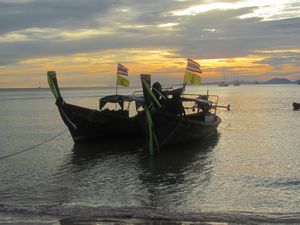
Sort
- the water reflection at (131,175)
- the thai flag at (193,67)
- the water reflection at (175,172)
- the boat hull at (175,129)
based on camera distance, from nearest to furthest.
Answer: the water reflection at (131,175) → the water reflection at (175,172) → the boat hull at (175,129) → the thai flag at (193,67)

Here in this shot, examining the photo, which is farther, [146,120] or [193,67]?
[193,67]

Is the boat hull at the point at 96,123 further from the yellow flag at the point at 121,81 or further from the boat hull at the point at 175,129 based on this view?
the boat hull at the point at 175,129

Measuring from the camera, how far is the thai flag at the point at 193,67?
19438 millimetres

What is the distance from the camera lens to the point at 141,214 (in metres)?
9.79

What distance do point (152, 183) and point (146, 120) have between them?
15.7 ft

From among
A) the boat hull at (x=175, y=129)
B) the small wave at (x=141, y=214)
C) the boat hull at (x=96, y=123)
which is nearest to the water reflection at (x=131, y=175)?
the boat hull at (x=175, y=129)

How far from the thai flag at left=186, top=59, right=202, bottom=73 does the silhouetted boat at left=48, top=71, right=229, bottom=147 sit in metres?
1.16

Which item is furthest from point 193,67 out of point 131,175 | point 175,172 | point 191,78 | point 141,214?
point 141,214

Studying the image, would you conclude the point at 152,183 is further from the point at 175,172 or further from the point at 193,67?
the point at 193,67

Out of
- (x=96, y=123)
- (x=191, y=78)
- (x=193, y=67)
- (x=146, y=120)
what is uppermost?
(x=193, y=67)

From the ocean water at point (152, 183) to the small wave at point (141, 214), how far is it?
2cm

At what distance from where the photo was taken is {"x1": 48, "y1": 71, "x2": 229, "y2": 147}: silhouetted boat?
18125 millimetres

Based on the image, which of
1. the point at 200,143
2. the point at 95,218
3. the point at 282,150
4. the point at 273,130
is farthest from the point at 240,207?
the point at 273,130

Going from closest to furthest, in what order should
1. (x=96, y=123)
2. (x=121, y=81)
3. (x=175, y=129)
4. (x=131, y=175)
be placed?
(x=131, y=175) < (x=175, y=129) < (x=96, y=123) < (x=121, y=81)
